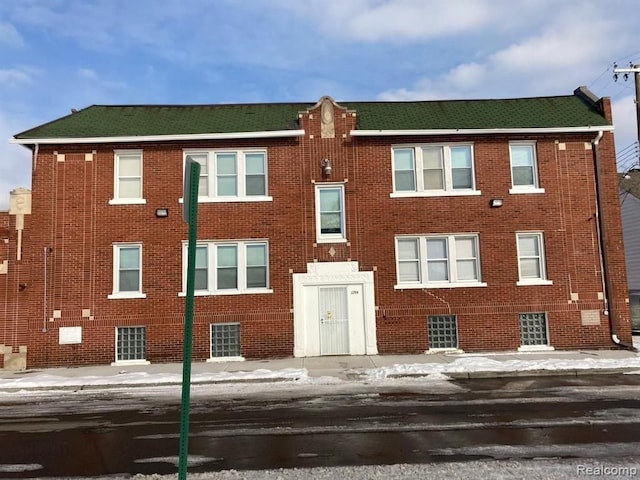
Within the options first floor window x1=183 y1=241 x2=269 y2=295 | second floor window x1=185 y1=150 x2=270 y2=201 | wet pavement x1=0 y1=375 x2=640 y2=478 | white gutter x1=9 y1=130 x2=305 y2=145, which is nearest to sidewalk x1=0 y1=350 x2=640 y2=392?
wet pavement x1=0 y1=375 x2=640 y2=478

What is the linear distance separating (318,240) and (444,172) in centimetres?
468

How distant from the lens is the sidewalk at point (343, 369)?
470 inches

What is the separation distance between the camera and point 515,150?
1634 cm

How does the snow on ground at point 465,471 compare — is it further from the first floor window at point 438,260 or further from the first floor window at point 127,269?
the first floor window at point 127,269

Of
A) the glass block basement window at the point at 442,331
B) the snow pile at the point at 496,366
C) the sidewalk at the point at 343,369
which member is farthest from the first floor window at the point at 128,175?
the glass block basement window at the point at 442,331

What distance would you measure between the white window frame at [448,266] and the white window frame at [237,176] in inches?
185

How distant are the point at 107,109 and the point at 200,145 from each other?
14.4ft

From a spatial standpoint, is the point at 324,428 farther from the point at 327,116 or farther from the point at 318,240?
the point at 327,116

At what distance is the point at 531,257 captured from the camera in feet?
52.2

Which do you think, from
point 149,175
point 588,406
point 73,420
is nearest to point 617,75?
point 588,406

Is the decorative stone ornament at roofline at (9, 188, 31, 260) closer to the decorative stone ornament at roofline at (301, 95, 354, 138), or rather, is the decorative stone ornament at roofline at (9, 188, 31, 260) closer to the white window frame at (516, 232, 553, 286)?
the decorative stone ornament at roofline at (301, 95, 354, 138)

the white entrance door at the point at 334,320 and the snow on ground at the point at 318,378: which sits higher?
the white entrance door at the point at 334,320

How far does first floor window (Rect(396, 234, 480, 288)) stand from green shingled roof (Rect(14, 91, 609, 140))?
3.68 m

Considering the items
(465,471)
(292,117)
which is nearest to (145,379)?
(465,471)
